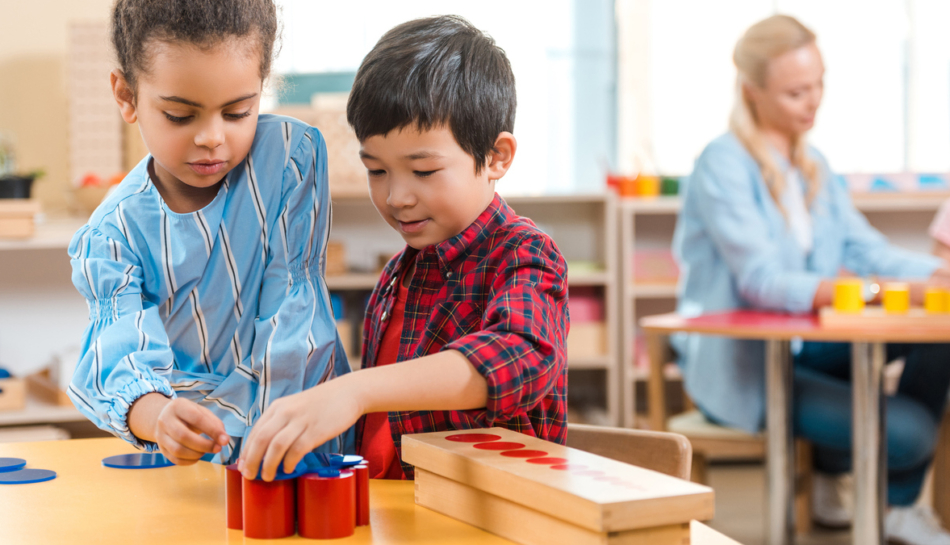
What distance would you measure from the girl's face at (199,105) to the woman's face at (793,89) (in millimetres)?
1719

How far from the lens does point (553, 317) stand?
914 mm

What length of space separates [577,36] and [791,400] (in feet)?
7.79

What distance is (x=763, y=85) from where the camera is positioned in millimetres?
2365

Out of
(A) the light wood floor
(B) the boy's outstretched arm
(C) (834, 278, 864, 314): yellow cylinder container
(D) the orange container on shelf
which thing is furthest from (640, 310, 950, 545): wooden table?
(D) the orange container on shelf

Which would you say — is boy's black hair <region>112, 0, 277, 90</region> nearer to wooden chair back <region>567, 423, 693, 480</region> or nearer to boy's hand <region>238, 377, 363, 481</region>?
boy's hand <region>238, 377, 363, 481</region>

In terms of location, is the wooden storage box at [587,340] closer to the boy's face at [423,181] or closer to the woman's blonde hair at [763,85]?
the woman's blonde hair at [763,85]

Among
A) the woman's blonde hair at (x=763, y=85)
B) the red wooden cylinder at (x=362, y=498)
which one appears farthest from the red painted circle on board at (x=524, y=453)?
the woman's blonde hair at (x=763, y=85)

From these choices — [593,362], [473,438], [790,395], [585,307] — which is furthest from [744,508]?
[473,438]

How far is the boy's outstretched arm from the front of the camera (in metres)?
0.68

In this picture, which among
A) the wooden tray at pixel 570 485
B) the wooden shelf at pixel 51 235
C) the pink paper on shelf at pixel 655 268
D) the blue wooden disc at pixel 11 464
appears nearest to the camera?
the wooden tray at pixel 570 485

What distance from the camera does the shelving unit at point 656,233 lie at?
3.64 meters

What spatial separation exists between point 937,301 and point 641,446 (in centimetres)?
127

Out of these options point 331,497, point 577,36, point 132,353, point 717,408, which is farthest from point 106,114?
point 331,497

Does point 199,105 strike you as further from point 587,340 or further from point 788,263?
point 587,340
